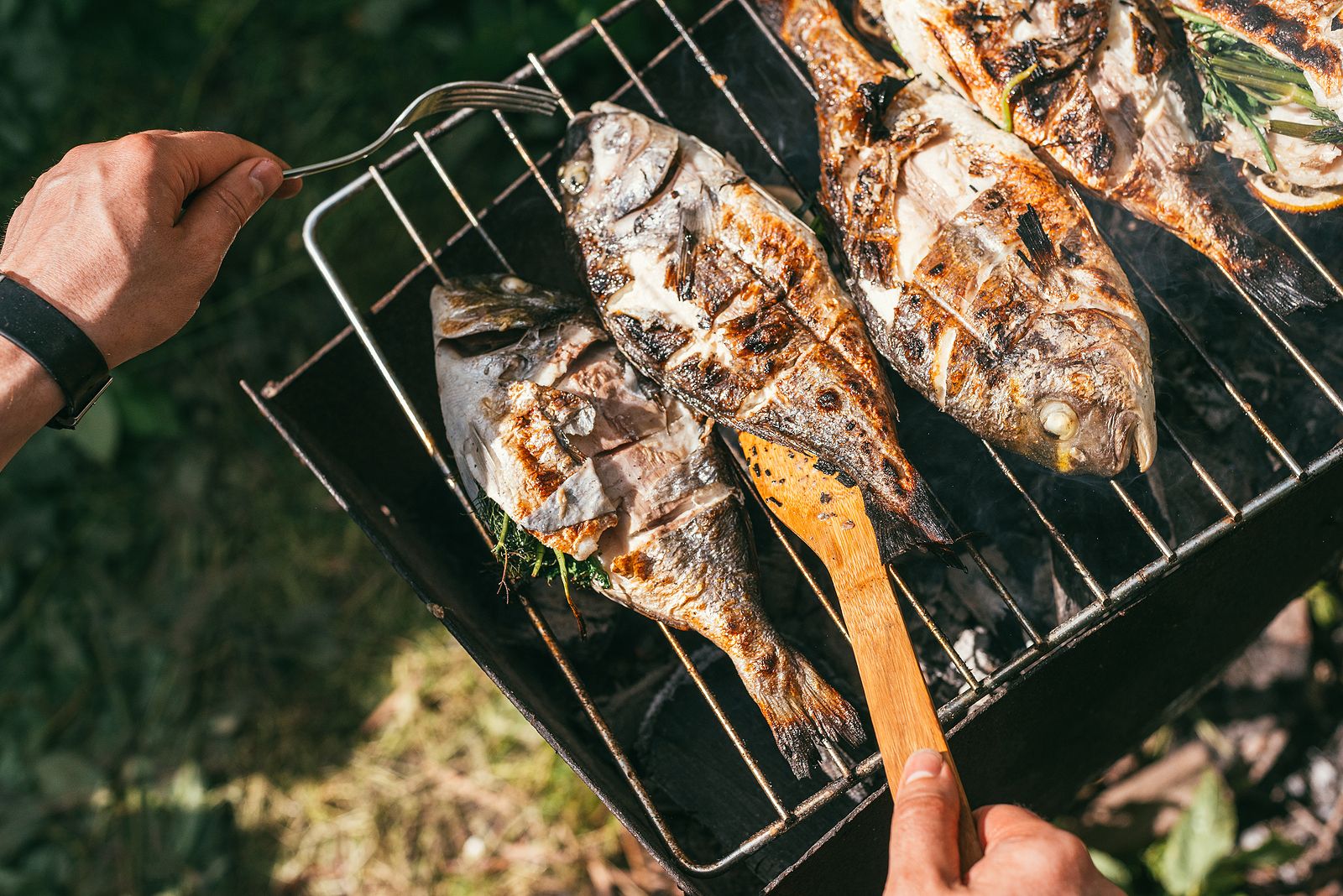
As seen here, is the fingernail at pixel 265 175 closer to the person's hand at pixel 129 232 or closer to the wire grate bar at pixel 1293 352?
the person's hand at pixel 129 232

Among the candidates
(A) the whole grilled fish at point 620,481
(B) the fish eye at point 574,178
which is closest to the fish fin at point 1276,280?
(A) the whole grilled fish at point 620,481

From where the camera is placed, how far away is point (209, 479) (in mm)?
5059

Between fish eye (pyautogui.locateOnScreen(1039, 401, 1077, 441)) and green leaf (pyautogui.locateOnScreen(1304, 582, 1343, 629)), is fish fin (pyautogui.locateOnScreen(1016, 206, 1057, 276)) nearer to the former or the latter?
fish eye (pyautogui.locateOnScreen(1039, 401, 1077, 441))

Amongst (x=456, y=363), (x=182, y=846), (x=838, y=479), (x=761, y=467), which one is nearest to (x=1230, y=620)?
(x=838, y=479)

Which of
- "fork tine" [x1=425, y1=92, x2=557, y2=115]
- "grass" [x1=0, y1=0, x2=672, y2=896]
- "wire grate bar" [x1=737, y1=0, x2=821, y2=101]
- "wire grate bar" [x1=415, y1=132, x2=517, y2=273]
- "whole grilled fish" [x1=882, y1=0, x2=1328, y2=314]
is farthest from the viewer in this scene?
"grass" [x1=0, y1=0, x2=672, y2=896]

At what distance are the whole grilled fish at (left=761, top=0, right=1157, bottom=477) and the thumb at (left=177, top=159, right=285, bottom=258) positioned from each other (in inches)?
67.2

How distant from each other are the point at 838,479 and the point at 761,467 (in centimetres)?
26

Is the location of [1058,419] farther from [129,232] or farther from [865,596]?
[129,232]

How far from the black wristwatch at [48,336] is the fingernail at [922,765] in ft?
7.63

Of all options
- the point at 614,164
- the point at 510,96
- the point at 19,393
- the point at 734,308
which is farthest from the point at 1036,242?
the point at 19,393

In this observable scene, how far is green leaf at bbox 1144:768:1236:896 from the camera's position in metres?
3.54

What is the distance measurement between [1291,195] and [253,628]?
492cm

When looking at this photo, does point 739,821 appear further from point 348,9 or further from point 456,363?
point 348,9

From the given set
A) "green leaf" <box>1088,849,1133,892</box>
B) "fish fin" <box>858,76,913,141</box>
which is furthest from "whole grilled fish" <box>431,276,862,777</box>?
"green leaf" <box>1088,849,1133,892</box>
